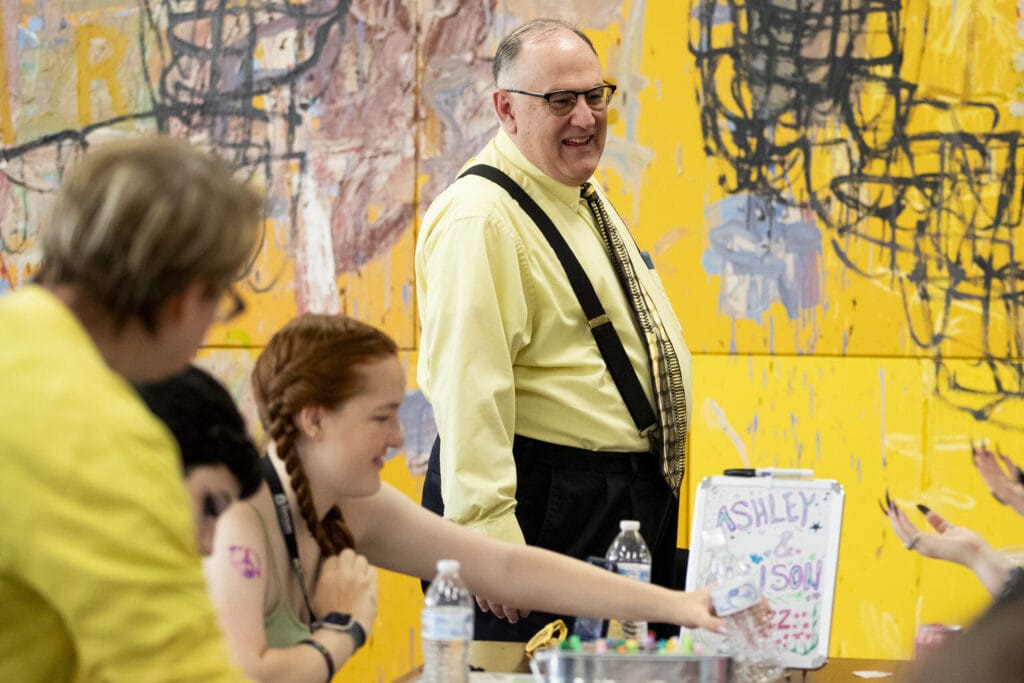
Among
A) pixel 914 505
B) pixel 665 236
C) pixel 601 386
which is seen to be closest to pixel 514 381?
pixel 601 386

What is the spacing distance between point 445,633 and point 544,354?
3.39 feet

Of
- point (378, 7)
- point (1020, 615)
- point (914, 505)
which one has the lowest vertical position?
point (914, 505)

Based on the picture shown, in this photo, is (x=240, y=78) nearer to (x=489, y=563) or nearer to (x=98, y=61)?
(x=98, y=61)

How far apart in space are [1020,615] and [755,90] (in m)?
3.70

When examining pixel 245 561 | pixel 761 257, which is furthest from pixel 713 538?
pixel 761 257

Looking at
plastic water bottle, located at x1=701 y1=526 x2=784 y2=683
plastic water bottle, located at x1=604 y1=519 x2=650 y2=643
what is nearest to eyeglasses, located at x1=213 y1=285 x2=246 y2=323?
plastic water bottle, located at x1=701 y1=526 x2=784 y2=683

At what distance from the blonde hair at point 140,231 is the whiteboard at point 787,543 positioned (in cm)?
142

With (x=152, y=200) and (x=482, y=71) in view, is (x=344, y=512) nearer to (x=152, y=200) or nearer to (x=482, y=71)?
(x=152, y=200)

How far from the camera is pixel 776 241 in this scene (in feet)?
13.8

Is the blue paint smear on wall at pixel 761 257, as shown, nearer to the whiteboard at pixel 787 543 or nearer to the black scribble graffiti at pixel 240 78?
the black scribble graffiti at pixel 240 78

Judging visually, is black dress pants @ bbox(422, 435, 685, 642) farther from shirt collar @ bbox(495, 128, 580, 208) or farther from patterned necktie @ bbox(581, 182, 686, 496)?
shirt collar @ bbox(495, 128, 580, 208)

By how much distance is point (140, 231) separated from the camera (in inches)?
47.8

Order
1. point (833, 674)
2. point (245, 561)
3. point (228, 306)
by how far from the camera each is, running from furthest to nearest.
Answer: point (833, 674), point (245, 561), point (228, 306)

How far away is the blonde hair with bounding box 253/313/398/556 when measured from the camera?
2066mm
